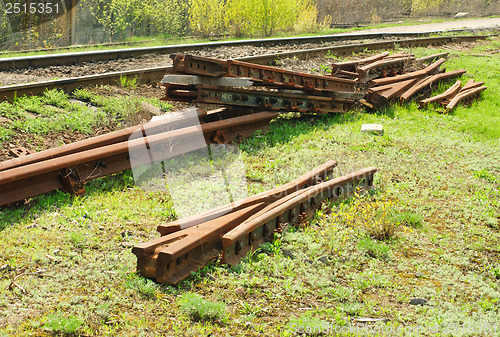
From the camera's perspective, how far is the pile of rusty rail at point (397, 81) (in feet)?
35.8

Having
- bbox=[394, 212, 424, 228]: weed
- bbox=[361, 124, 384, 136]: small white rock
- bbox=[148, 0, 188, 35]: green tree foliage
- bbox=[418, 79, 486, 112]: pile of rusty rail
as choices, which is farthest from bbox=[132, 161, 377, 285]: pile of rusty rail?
bbox=[148, 0, 188, 35]: green tree foliage

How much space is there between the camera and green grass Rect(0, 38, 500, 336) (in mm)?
3824

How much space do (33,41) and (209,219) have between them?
16.4 m

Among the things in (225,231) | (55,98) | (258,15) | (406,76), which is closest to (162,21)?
(258,15)

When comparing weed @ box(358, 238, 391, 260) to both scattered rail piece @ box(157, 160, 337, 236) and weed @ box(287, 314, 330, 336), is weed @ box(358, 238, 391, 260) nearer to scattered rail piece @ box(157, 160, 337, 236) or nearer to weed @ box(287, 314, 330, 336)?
scattered rail piece @ box(157, 160, 337, 236)

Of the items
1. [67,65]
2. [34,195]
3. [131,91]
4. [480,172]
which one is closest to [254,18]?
[67,65]

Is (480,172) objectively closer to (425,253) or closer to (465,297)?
(425,253)

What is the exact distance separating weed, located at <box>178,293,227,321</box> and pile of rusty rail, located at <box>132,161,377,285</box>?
0.37 m

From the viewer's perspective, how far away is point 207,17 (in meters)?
24.0

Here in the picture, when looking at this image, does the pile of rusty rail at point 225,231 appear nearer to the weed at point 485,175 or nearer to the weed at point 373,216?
the weed at point 373,216

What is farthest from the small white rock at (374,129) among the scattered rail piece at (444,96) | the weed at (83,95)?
the weed at (83,95)

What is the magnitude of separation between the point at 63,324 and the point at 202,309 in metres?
1.05

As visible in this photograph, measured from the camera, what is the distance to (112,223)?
529 centimetres

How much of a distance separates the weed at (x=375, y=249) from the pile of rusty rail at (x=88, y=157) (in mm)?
3228
